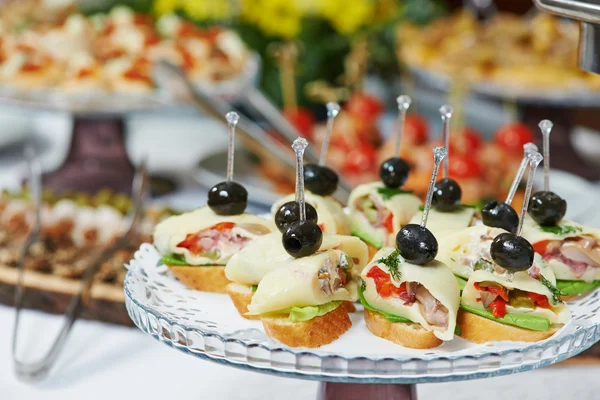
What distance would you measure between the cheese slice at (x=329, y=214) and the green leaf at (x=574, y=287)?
0.98 ft

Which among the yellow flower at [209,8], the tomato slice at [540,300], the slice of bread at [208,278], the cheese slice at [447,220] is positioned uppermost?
the tomato slice at [540,300]

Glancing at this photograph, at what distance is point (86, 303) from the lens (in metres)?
1.59

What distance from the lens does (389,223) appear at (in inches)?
47.6

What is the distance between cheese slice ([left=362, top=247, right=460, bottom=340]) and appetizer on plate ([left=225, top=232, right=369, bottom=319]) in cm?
7

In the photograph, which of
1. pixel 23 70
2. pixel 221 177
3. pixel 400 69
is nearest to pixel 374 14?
pixel 400 69

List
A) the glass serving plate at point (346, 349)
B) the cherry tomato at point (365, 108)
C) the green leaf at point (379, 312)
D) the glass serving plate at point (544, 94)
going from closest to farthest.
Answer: the glass serving plate at point (346, 349) → the green leaf at point (379, 312) → the glass serving plate at point (544, 94) → the cherry tomato at point (365, 108)

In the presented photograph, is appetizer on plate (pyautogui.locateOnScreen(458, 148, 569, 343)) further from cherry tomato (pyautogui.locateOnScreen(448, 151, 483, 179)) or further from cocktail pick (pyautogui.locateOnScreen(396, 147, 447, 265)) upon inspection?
cherry tomato (pyautogui.locateOnScreen(448, 151, 483, 179))

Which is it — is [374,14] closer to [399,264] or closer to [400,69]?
[400,69]

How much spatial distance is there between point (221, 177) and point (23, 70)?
0.65 meters

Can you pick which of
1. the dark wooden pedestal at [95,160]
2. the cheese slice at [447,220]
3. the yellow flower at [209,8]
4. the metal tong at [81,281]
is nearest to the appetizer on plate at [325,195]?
the cheese slice at [447,220]

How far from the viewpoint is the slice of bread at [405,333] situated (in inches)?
38.1

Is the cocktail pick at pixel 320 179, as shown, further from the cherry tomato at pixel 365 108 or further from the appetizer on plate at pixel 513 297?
the cherry tomato at pixel 365 108

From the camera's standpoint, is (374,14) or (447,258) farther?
(374,14)

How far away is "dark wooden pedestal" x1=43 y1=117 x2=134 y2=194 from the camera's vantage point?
2422mm
